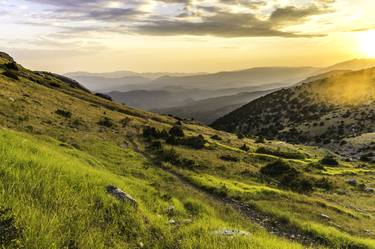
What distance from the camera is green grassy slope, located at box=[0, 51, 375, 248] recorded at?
359 inches

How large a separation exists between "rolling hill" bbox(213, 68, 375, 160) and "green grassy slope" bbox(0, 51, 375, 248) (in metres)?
51.4

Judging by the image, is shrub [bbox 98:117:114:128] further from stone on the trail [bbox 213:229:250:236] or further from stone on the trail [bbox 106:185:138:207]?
stone on the trail [bbox 213:229:250:236]

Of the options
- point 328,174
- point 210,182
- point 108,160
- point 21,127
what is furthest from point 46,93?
point 328,174

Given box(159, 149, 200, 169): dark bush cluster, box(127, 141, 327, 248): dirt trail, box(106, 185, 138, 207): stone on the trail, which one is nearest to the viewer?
box(106, 185, 138, 207): stone on the trail

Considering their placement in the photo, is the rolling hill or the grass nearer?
the grass

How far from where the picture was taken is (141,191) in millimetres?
18438

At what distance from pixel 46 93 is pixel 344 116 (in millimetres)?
94130

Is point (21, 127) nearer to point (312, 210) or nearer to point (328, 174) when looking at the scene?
point (312, 210)

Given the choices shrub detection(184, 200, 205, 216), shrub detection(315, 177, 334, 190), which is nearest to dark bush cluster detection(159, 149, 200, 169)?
shrub detection(315, 177, 334, 190)

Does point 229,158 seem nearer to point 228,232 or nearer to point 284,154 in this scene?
point 284,154

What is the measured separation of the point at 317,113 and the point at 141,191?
134 m

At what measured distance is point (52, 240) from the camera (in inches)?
299

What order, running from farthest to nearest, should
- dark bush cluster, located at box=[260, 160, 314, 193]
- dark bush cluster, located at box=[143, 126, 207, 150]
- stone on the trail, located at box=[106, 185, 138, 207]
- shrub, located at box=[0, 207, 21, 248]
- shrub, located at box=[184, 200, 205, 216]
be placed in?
dark bush cluster, located at box=[143, 126, 207, 150]
dark bush cluster, located at box=[260, 160, 314, 193]
shrub, located at box=[184, 200, 205, 216]
stone on the trail, located at box=[106, 185, 138, 207]
shrub, located at box=[0, 207, 21, 248]

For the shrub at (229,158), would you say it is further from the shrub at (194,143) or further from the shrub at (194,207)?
the shrub at (194,207)
